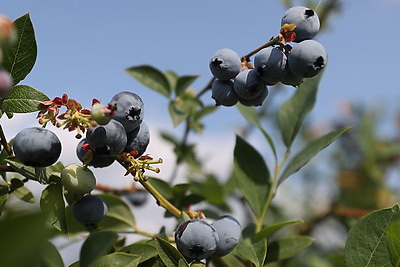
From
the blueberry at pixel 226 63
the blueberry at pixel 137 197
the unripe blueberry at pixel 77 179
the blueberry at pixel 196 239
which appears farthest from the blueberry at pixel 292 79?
the blueberry at pixel 137 197

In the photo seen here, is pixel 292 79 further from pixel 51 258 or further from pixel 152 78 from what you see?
pixel 152 78

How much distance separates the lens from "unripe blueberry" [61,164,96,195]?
35.2 inches

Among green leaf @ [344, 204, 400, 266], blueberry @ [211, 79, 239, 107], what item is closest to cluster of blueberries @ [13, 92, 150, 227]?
blueberry @ [211, 79, 239, 107]

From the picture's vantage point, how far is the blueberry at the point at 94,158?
908mm

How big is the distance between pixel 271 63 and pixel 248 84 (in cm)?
7

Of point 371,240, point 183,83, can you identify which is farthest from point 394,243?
point 183,83

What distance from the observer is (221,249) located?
99cm

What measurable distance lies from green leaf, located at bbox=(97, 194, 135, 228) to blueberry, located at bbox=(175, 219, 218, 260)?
1.31ft

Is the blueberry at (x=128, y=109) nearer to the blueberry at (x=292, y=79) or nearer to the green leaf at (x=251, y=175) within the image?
the blueberry at (x=292, y=79)

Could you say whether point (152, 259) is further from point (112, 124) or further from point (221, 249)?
point (112, 124)

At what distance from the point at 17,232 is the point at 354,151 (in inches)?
138

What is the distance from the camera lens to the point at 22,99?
35.9 inches

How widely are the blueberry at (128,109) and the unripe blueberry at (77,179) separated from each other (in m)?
0.11

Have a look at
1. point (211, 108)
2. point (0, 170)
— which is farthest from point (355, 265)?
point (211, 108)
